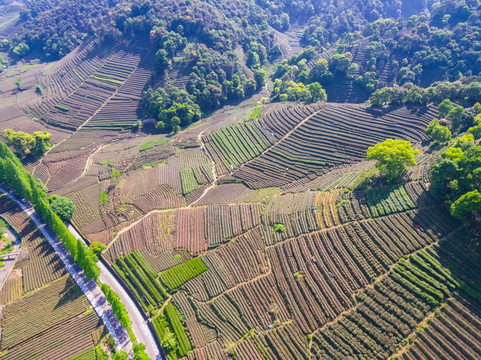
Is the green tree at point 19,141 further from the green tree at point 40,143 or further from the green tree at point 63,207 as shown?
Result: the green tree at point 63,207

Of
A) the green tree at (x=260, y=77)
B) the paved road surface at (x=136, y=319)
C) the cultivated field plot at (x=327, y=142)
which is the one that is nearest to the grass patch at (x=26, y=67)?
the green tree at (x=260, y=77)

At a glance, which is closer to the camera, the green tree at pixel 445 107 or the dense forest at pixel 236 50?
the green tree at pixel 445 107

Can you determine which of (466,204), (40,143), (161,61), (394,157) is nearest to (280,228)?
(394,157)

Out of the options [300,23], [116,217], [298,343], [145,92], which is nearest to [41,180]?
[116,217]

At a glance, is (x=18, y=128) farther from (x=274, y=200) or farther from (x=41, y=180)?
(x=274, y=200)

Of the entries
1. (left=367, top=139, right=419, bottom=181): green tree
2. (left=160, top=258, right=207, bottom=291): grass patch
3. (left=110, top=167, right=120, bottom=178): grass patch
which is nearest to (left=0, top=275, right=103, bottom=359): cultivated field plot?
(left=160, top=258, right=207, bottom=291): grass patch

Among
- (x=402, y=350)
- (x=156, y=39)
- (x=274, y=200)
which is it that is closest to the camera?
(x=402, y=350)

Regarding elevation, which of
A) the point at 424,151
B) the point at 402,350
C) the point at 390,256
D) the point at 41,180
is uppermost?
the point at 424,151
